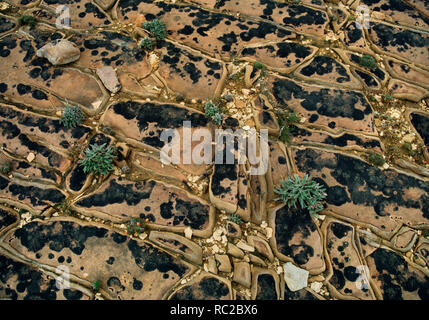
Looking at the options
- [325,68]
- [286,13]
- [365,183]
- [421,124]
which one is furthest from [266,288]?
[286,13]

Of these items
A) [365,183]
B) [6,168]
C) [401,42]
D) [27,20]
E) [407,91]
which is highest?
[401,42]

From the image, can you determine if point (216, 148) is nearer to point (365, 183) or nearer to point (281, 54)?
point (281, 54)

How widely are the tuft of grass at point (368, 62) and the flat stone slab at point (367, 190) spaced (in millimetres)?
3237

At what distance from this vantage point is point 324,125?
8445 mm

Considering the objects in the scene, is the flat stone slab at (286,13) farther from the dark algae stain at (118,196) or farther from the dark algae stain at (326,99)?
the dark algae stain at (118,196)

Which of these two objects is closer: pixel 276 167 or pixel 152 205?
pixel 152 205

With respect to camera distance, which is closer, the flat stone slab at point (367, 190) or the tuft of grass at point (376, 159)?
the flat stone slab at point (367, 190)

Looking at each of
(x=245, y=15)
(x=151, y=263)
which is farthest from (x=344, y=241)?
(x=245, y=15)

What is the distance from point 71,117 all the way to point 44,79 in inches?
70.1

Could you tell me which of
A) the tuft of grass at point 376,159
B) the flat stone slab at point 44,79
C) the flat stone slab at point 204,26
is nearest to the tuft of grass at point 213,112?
the flat stone slab at point 204,26

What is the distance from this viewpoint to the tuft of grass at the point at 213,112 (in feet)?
26.8

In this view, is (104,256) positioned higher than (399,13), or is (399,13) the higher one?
(399,13)

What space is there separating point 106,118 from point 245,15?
5.54 metres

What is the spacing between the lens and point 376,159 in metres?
8.06
